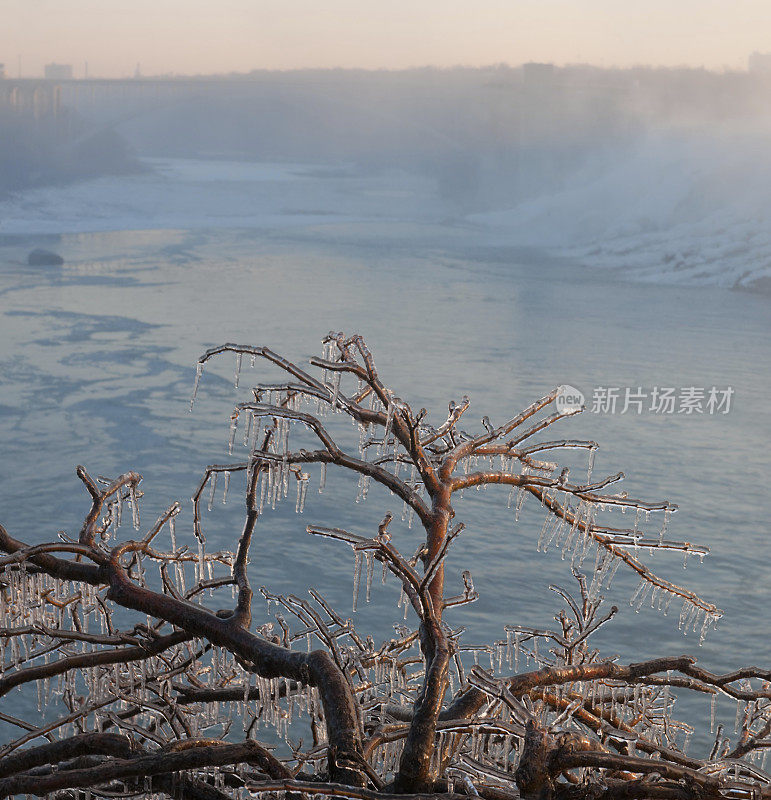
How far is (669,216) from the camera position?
44094 millimetres

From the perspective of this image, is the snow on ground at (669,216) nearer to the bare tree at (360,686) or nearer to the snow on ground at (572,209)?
the snow on ground at (572,209)

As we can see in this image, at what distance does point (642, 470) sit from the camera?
44.5ft

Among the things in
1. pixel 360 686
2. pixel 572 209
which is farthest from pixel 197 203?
pixel 360 686

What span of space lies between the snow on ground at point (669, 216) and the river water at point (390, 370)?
2.28 meters

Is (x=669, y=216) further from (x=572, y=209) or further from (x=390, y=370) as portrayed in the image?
(x=390, y=370)

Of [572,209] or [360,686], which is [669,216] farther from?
[360,686]

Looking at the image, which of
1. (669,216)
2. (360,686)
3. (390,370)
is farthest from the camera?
(669,216)

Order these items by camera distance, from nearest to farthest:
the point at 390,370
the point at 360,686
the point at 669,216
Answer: the point at 360,686 → the point at 390,370 → the point at 669,216

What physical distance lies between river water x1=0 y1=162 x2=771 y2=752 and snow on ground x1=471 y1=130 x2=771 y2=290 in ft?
7.46

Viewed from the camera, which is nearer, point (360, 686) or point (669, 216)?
point (360, 686)

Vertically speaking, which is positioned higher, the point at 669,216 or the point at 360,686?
the point at 669,216

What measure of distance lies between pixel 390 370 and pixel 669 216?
2834 cm

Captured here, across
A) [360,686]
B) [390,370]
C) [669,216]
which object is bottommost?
[390,370]

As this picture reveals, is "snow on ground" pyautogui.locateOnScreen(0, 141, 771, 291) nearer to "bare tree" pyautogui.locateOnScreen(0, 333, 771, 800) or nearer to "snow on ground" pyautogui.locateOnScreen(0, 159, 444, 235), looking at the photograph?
"snow on ground" pyautogui.locateOnScreen(0, 159, 444, 235)
